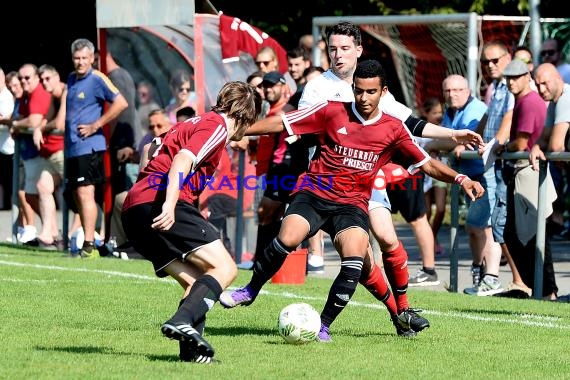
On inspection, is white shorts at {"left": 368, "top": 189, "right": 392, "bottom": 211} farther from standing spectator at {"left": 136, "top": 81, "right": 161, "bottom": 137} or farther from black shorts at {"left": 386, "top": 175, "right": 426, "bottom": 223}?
standing spectator at {"left": 136, "top": 81, "right": 161, "bottom": 137}

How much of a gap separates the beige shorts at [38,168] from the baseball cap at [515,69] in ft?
21.7

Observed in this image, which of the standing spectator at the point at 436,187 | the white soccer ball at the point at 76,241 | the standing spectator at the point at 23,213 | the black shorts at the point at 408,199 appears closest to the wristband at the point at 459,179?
the standing spectator at the point at 436,187

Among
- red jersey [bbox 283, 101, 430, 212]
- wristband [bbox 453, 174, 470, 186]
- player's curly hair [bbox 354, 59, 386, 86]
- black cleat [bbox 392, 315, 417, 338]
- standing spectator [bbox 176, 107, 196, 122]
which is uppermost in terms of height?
player's curly hair [bbox 354, 59, 386, 86]

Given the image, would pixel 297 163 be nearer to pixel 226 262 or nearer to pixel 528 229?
pixel 528 229

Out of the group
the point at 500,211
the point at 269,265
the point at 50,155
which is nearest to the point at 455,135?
the point at 269,265

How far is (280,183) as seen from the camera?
43.0 ft

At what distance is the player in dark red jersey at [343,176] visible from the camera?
852cm

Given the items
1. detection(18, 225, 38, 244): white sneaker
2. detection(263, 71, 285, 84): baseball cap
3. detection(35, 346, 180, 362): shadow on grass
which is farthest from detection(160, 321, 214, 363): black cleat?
detection(18, 225, 38, 244): white sneaker

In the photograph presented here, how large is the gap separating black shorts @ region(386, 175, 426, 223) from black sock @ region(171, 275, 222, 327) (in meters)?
5.53

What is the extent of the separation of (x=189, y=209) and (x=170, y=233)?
0.21 metres

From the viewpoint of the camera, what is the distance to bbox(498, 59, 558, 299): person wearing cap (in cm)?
1180

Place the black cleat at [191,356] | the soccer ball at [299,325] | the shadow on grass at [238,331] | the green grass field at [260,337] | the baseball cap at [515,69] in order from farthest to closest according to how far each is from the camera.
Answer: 1. the baseball cap at [515,69]
2. the shadow on grass at [238,331]
3. the soccer ball at [299,325]
4. the black cleat at [191,356]
5. the green grass field at [260,337]

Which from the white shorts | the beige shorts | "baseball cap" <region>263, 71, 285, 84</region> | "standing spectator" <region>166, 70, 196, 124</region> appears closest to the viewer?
the white shorts

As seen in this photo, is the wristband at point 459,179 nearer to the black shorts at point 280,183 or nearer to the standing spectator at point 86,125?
the black shorts at point 280,183
